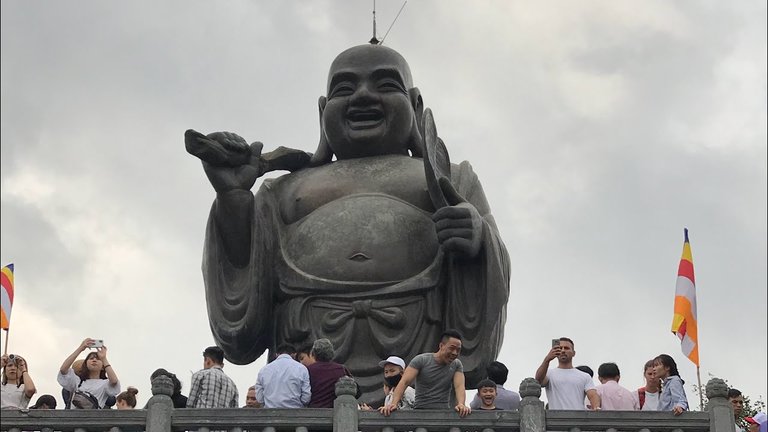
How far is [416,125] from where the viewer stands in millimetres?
22688

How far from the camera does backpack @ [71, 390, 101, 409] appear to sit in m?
17.9

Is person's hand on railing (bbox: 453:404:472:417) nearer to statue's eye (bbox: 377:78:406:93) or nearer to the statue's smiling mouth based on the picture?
the statue's smiling mouth

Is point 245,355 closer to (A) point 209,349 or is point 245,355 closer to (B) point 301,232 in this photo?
(B) point 301,232

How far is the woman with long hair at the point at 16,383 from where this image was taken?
58.7 ft

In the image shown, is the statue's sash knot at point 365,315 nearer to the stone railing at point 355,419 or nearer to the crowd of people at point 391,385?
the crowd of people at point 391,385

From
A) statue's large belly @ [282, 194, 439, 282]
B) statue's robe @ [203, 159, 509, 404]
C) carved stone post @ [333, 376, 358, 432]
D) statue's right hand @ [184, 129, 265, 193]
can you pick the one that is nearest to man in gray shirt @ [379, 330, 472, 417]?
carved stone post @ [333, 376, 358, 432]

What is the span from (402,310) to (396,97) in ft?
9.27

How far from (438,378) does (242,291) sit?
193 inches

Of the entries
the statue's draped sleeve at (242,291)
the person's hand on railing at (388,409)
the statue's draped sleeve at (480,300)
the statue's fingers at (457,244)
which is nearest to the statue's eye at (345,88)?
the statue's draped sleeve at (242,291)

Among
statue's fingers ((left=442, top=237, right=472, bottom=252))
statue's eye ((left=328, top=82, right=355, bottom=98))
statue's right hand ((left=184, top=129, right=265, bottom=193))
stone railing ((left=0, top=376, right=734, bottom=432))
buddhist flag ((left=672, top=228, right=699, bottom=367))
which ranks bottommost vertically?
stone railing ((left=0, top=376, right=734, bottom=432))

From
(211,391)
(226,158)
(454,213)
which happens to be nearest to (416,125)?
(454,213)

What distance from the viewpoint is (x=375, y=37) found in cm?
2355

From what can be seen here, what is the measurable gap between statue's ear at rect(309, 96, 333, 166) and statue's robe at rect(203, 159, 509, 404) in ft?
3.59

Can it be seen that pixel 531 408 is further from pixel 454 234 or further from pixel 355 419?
pixel 454 234
